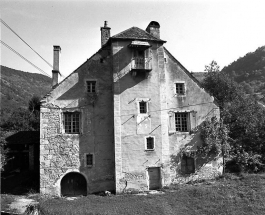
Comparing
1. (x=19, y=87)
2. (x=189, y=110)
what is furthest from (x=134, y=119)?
(x=19, y=87)

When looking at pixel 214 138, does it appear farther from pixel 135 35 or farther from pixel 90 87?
pixel 90 87

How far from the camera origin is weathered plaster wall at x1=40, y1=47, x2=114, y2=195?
66.5ft

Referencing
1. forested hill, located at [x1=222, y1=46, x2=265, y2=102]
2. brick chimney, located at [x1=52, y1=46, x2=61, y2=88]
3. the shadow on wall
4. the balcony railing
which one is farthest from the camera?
forested hill, located at [x1=222, y1=46, x2=265, y2=102]

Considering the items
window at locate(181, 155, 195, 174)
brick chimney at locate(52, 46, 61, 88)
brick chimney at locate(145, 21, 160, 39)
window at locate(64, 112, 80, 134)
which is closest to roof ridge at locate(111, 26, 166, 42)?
brick chimney at locate(145, 21, 160, 39)

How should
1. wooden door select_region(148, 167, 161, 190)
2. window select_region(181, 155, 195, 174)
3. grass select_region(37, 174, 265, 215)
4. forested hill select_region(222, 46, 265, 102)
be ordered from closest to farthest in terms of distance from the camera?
grass select_region(37, 174, 265, 215) < wooden door select_region(148, 167, 161, 190) < window select_region(181, 155, 195, 174) < forested hill select_region(222, 46, 265, 102)

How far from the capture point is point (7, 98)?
82.1 meters

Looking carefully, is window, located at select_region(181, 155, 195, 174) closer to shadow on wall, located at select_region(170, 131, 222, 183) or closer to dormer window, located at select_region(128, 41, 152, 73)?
shadow on wall, located at select_region(170, 131, 222, 183)

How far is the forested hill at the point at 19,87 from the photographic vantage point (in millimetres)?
81312

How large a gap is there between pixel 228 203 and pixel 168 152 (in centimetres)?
615

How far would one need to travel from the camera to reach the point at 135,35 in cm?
2198

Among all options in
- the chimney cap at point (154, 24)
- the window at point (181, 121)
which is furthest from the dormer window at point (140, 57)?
the window at point (181, 121)

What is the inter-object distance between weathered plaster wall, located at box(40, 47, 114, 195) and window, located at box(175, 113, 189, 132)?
5.89 m

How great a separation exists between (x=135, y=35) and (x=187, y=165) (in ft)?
39.6

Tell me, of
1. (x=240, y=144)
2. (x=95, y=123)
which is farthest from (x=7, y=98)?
(x=240, y=144)
